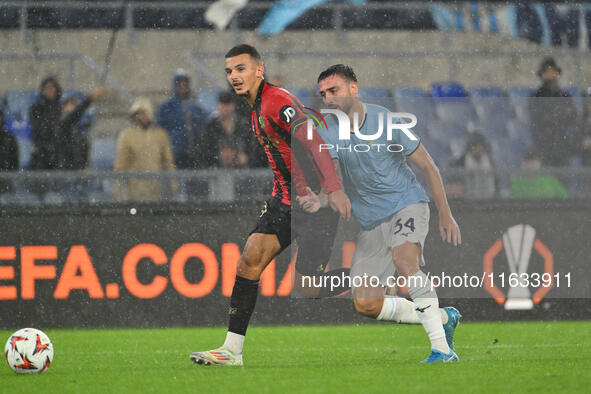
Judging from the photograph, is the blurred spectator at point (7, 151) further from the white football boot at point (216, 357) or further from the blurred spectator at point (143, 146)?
the white football boot at point (216, 357)

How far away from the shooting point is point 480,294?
978cm

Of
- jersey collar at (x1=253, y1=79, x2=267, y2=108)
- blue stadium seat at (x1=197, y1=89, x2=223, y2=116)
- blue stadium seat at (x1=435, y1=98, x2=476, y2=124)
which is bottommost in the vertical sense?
jersey collar at (x1=253, y1=79, x2=267, y2=108)

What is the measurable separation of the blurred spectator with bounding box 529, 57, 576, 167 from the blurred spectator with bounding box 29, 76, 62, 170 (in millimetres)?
4210

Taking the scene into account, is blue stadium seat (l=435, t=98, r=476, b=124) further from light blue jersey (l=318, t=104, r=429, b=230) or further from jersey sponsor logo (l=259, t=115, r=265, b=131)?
jersey sponsor logo (l=259, t=115, r=265, b=131)

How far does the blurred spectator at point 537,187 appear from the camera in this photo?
373 inches

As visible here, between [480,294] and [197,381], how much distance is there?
15.7 ft

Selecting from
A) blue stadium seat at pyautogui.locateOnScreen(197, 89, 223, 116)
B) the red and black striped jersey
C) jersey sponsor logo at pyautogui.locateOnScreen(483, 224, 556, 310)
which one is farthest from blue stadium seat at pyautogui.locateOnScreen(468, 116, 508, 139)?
the red and black striped jersey

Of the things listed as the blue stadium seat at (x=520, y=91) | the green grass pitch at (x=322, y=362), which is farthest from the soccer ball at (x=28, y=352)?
the blue stadium seat at (x=520, y=91)

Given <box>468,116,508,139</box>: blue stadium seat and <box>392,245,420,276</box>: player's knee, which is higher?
<box>468,116,508,139</box>: blue stadium seat

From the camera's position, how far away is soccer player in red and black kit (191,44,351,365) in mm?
6105

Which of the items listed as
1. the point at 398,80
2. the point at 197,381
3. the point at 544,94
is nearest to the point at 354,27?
the point at 398,80

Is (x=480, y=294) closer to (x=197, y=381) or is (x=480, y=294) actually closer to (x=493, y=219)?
(x=493, y=219)

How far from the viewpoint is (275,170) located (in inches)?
248

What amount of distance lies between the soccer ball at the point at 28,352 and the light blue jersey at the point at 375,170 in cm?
191
